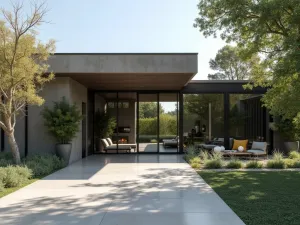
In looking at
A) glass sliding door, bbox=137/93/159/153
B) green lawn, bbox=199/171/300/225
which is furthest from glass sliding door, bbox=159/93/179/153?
green lawn, bbox=199/171/300/225

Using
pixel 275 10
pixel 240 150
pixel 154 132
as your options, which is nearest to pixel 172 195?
pixel 275 10

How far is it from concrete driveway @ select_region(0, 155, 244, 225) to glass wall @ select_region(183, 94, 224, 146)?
23.7ft

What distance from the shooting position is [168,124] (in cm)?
1717

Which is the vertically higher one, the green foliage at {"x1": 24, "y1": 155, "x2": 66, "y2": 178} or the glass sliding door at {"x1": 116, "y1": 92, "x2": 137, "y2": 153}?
the glass sliding door at {"x1": 116, "y1": 92, "x2": 137, "y2": 153}

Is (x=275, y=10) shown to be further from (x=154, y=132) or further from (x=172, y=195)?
(x=154, y=132)

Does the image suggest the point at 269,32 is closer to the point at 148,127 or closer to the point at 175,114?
the point at 175,114

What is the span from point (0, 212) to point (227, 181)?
18.9ft

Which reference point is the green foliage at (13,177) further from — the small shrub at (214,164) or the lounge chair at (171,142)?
the lounge chair at (171,142)

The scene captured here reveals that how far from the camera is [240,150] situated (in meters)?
14.4

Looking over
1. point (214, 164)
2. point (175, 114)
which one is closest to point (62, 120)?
point (214, 164)

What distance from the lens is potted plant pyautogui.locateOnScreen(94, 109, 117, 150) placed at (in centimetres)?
1719

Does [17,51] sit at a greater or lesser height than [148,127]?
greater

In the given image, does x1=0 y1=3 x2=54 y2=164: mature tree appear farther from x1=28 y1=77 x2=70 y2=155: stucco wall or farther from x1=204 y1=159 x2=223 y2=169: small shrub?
x1=204 y1=159 x2=223 y2=169: small shrub

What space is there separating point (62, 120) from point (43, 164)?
192 cm
